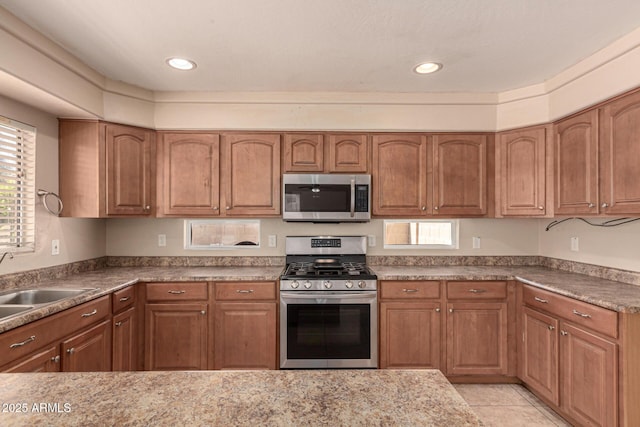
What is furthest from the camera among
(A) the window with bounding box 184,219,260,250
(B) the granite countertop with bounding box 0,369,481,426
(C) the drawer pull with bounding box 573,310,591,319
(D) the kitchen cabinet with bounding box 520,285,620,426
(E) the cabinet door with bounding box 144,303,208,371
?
(A) the window with bounding box 184,219,260,250

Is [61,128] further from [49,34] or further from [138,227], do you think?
[138,227]

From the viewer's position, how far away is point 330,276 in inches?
104

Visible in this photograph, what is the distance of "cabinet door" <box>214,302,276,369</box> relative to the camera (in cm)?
262

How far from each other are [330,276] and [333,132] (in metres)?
1.27

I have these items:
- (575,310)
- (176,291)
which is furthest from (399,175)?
(176,291)

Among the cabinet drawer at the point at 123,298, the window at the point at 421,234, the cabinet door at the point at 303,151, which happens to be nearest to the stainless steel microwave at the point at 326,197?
the cabinet door at the point at 303,151

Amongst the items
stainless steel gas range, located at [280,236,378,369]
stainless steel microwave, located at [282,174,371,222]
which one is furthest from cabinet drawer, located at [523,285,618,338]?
stainless steel microwave, located at [282,174,371,222]

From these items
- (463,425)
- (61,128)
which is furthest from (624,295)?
(61,128)

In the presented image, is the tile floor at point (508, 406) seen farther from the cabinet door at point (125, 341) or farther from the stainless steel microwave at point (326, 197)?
the cabinet door at point (125, 341)

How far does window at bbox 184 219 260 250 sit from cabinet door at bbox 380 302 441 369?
54.9 inches

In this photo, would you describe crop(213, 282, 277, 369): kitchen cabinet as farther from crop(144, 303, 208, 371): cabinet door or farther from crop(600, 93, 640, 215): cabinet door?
crop(600, 93, 640, 215): cabinet door

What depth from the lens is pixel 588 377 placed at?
6.49 feet

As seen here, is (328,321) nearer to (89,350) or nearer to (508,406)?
(508,406)

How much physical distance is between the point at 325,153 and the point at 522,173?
1696mm
